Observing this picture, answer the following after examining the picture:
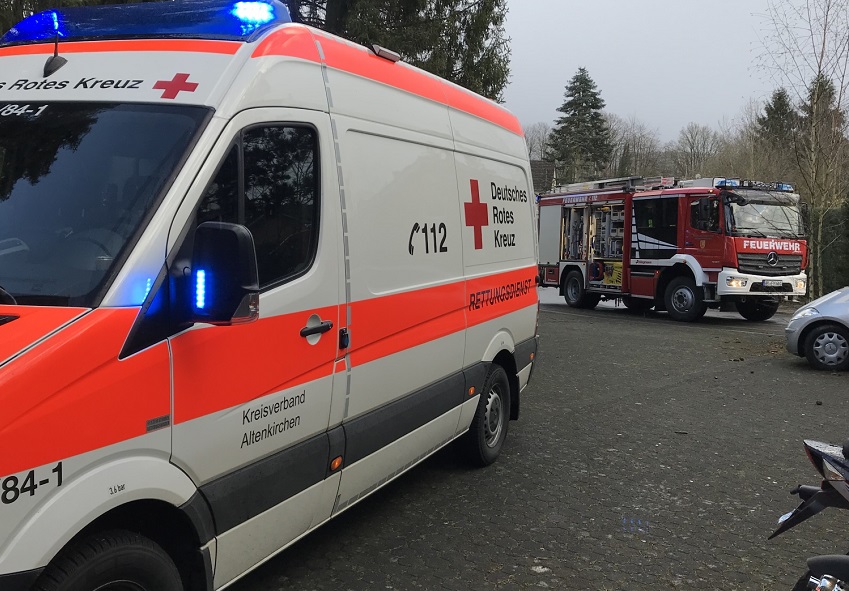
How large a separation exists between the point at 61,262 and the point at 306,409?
3.88 ft

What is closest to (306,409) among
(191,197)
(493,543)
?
(191,197)

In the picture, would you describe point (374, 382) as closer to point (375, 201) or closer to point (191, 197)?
point (375, 201)

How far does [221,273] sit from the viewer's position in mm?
2396

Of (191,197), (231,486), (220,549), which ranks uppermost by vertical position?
(191,197)

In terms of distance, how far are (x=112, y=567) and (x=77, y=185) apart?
133 centimetres

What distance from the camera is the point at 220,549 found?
270cm

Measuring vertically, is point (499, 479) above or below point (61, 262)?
below

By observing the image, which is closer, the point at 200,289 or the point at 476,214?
the point at 200,289

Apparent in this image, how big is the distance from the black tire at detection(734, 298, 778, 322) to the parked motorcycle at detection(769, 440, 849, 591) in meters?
14.3

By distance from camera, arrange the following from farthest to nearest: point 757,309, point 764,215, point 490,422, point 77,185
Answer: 1. point 757,309
2. point 764,215
3. point 490,422
4. point 77,185

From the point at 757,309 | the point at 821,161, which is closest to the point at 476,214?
the point at 757,309

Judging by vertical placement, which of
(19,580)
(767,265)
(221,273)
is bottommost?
(767,265)

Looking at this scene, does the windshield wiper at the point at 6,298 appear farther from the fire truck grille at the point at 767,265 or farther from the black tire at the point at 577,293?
the black tire at the point at 577,293

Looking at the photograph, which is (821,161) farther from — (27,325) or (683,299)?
(27,325)
